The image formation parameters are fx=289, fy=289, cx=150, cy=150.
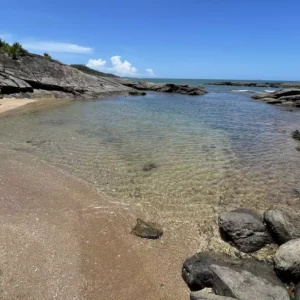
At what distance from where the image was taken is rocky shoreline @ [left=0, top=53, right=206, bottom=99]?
32719 millimetres

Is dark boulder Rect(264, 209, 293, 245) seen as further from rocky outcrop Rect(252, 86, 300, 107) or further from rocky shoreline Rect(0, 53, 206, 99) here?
rocky outcrop Rect(252, 86, 300, 107)

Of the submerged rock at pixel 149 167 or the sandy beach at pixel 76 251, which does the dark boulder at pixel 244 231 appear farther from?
the submerged rock at pixel 149 167

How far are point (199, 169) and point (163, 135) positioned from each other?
5940mm

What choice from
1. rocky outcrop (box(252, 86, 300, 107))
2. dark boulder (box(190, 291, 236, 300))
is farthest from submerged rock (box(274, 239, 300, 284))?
rocky outcrop (box(252, 86, 300, 107))

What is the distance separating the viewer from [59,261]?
18.5 feet

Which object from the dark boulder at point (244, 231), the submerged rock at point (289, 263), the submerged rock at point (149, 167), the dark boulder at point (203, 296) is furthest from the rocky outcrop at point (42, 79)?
the submerged rock at point (289, 263)

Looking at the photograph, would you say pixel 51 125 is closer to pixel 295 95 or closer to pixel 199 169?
pixel 199 169

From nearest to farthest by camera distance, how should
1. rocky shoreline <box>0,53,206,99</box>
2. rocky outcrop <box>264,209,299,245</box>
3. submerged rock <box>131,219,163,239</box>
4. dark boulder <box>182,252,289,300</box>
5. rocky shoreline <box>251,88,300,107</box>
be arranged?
dark boulder <box>182,252,289,300</box>
rocky outcrop <box>264,209,299,245</box>
submerged rock <box>131,219,163,239</box>
rocky shoreline <box>0,53,206,99</box>
rocky shoreline <box>251,88,300,107</box>

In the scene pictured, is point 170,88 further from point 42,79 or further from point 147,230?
point 147,230

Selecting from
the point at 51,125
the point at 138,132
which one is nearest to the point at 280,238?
the point at 138,132

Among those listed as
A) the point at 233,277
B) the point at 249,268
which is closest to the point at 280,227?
the point at 249,268

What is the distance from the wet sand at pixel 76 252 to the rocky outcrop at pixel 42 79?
27644 millimetres

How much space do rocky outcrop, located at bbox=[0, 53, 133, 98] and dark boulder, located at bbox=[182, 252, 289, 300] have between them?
103 feet

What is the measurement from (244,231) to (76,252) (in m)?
3.82
